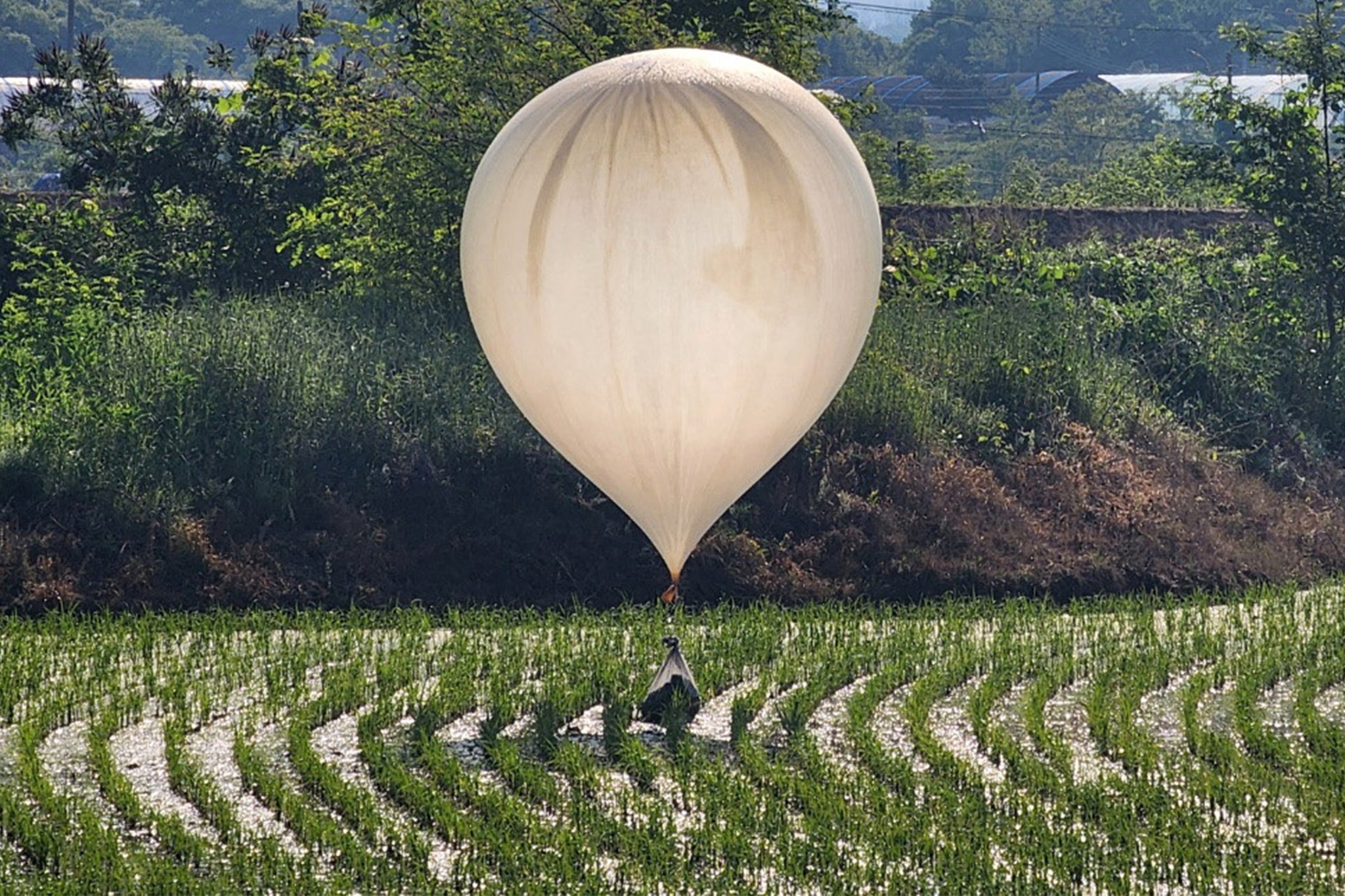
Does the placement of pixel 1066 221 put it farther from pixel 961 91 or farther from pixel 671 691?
pixel 961 91

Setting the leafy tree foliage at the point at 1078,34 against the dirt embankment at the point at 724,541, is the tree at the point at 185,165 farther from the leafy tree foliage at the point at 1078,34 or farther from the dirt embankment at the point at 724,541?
the leafy tree foliage at the point at 1078,34

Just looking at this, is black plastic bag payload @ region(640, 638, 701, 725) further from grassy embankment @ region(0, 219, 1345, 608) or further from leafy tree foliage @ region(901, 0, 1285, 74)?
leafy tree foliage @ region(901, 0, 1285, 74)

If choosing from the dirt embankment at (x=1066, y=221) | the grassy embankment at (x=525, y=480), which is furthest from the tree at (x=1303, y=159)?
Result: the grassy embankment at (x=525, y=480)

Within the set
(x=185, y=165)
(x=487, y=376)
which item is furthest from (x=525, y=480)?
(x=185, y=165)

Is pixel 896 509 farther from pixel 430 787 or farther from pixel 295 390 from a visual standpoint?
pixel 430 787

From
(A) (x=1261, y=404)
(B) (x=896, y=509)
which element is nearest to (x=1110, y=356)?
(A) (x=1261, y=404)

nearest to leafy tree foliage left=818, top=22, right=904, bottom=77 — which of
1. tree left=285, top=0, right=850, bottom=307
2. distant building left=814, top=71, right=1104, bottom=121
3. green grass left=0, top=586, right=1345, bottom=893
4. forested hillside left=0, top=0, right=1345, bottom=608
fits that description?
distant building left=814, top=71, right=1104, bottom=121
